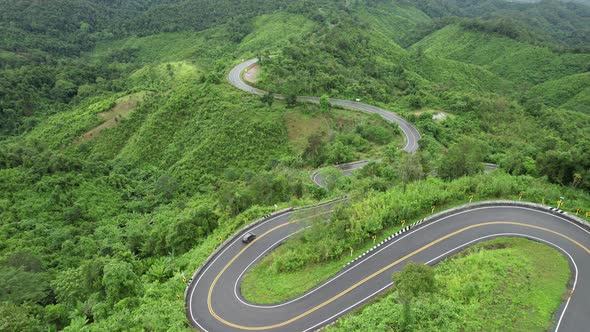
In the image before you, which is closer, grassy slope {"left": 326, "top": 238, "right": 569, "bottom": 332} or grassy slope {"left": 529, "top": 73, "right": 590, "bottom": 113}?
grassy slope {"left": 326, "top": 238, "right": 569, "bottom": 332}

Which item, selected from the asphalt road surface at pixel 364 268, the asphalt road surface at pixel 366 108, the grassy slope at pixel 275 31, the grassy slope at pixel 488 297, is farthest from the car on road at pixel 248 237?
the grassy slope at pixel 275 31

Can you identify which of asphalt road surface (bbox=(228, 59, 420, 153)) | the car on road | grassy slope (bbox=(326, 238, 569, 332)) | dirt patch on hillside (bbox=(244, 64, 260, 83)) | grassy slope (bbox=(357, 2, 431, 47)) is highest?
grassy slope (bbox=(357, 2, 431, 47))

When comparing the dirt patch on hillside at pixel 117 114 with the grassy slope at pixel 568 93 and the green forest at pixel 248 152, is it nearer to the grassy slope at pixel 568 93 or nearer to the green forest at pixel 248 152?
the green forest at pixel 248 152

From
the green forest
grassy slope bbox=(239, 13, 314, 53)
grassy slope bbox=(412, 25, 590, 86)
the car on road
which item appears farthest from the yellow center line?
grassy slope bbox=(412, 25, 590, 86)

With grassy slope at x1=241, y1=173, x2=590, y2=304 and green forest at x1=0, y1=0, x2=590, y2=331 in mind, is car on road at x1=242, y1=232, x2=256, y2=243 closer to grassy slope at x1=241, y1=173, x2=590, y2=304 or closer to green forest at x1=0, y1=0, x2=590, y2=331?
green forest at x1=0, y1=0, x2=590, y2=331

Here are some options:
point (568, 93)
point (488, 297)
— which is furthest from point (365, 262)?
point (568, 93)

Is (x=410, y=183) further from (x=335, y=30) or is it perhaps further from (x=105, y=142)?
(x=335, y=30)

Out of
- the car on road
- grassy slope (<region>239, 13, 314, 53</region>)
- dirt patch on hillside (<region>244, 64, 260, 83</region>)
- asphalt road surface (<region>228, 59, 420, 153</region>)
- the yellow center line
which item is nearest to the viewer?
the yellow center line

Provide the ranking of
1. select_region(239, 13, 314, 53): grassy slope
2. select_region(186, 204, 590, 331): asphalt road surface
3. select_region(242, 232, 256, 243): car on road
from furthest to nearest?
1. select_region(239, 13, 314, 53): grassy slope
2. select_region(242, 232, 256, 243): car on road
3. select_region(186, 204, 590, 331): asphalt road surface
